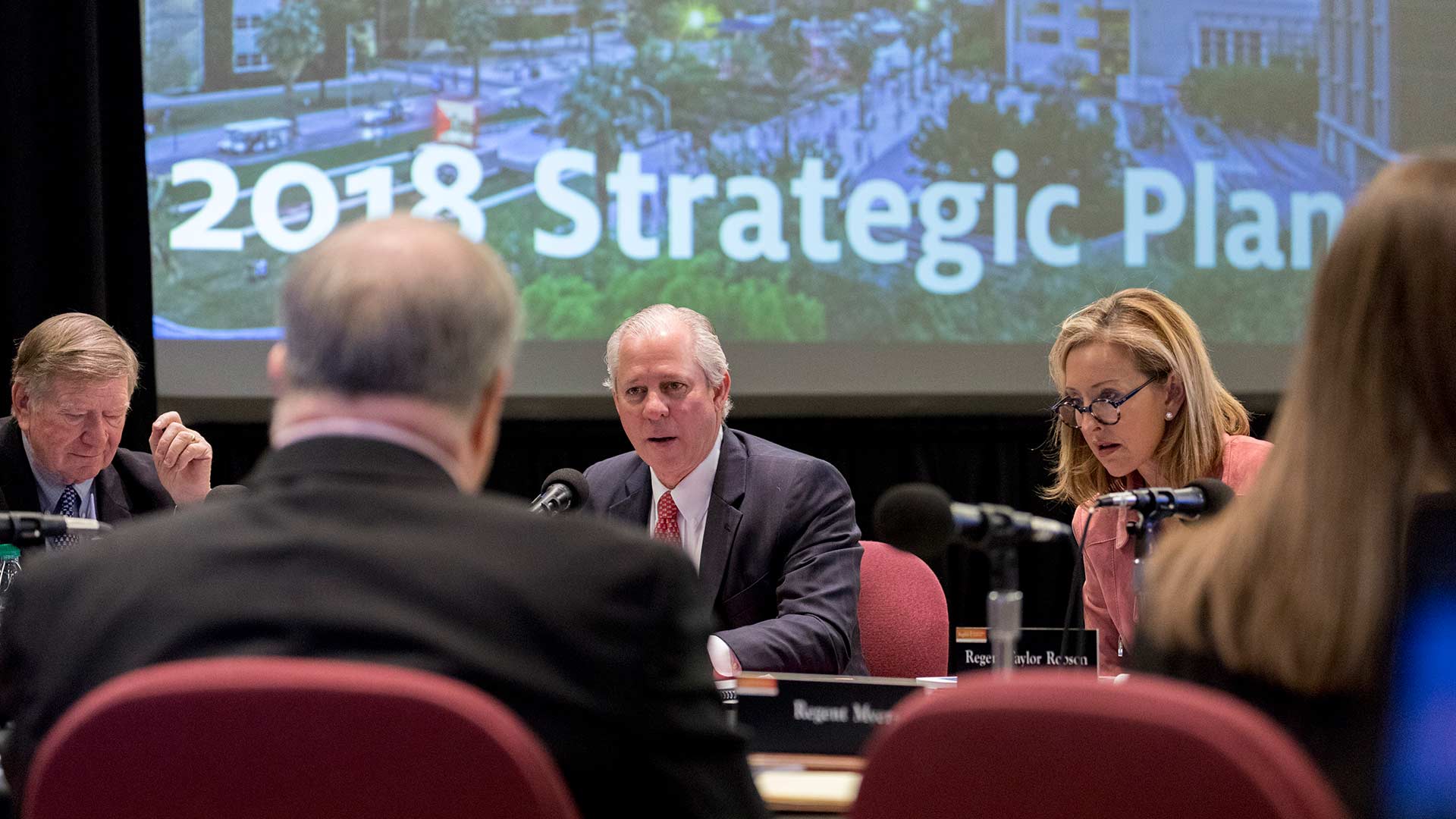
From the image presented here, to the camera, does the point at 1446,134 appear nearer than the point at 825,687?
No

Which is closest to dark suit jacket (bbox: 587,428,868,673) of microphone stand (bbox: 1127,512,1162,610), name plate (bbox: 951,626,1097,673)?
name plate (bbox: 951,626,1097,673)

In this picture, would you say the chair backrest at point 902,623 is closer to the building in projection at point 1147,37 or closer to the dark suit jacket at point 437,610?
the dark suit jacket at point 437,610

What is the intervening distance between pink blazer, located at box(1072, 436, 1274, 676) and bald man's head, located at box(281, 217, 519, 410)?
1.79 metres

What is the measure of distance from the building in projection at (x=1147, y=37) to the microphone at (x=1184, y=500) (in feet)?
10.3

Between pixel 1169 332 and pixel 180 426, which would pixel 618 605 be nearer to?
pixel 1169 332

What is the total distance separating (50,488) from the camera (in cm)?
331

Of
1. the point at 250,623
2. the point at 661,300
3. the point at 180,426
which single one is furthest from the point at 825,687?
the point at 661,300

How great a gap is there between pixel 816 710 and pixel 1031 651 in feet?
1.81

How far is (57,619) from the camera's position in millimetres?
1110

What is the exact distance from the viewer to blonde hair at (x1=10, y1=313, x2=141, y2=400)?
325 cm

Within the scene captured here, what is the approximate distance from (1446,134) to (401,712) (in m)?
5.15

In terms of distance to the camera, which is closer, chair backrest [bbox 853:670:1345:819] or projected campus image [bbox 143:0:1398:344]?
chair backrest [bbox 853:670:1345:819]

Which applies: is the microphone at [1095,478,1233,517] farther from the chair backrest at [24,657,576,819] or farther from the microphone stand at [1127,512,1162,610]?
the chair backrest at [24,657,576,819]

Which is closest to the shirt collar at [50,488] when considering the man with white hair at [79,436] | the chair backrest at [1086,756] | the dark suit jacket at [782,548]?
the man with white hair at [79,436]
